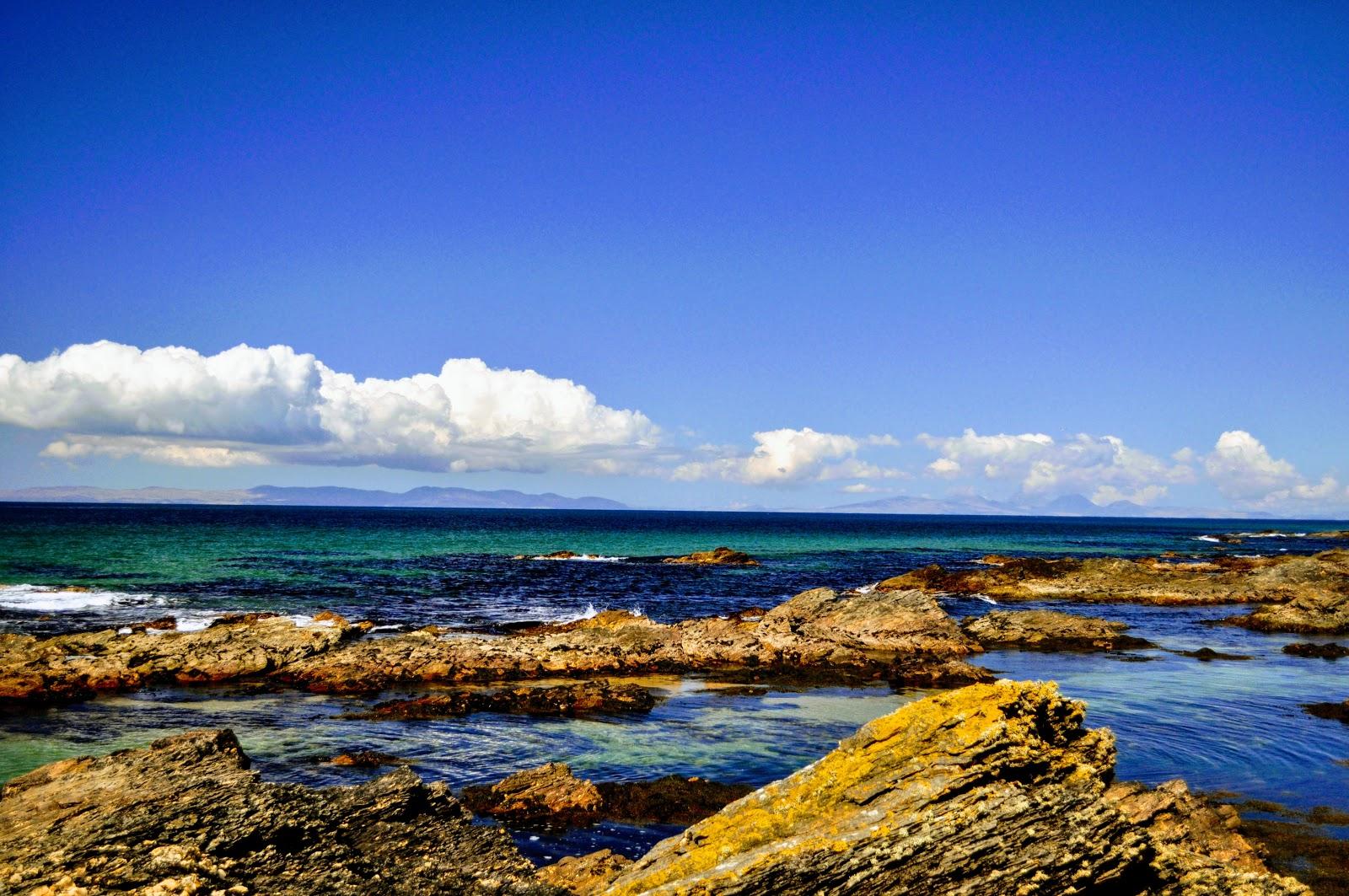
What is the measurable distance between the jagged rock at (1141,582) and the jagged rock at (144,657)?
4188 centimetres

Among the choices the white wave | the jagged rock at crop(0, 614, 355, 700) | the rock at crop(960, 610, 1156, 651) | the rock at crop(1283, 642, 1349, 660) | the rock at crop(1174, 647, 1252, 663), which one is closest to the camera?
the jagged rock at crop(0, 614, 355, 700)

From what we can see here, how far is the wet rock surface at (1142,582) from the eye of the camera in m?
57.4

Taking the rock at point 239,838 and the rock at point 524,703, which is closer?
the rock at point 239,838

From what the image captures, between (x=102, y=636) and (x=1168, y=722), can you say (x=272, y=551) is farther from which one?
(x=1168, y=722)

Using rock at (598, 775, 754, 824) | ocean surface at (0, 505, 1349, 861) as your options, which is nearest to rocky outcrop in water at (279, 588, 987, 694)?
ocean surface at (0, 505, 1349, 861)

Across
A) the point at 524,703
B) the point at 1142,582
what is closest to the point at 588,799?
the point at 524,703

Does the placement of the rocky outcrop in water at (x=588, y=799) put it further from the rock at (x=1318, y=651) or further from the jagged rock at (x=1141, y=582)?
the jagged rock at (x=1141, y=582)

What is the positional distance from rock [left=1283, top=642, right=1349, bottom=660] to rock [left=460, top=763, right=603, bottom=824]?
1379 inches

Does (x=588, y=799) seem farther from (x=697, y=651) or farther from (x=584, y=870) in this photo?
(x=697, y=651)

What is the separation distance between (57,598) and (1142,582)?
241ft

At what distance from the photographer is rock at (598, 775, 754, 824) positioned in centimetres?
1545

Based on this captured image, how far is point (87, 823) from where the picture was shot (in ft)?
29.4

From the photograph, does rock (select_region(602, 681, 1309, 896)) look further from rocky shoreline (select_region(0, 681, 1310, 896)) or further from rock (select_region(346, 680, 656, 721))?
rock (select_region(346, 680, 656, 721))

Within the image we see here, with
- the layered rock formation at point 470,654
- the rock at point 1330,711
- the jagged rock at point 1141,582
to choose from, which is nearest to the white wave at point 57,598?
the layered rock formation at point 470,654
